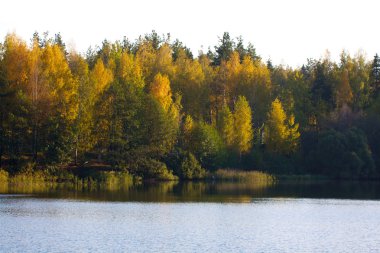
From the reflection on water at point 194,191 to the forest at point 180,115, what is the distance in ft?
18.7

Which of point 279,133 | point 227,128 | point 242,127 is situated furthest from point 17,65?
point 279,133

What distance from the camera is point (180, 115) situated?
104688 millimetres

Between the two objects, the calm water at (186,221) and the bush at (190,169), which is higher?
the bush at (190,169)

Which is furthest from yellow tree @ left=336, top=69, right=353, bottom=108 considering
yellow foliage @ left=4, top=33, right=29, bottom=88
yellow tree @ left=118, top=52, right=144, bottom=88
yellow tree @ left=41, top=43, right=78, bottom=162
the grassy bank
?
yellow foliage @ left=4, top=33, right=29, bottom=88

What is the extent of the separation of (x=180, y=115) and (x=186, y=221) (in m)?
58.4

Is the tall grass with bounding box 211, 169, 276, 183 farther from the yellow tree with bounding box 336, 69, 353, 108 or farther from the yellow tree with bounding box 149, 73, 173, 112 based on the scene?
the yellow tree with bounding box 336, 69, 353, 108

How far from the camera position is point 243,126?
99.8 metres

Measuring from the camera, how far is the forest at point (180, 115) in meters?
82.9

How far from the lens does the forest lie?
82938 millimetres

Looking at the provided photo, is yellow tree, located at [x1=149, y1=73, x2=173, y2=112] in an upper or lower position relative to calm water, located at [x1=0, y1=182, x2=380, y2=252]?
upper

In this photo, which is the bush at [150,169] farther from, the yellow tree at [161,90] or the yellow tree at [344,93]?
the yellow tree at [344,93]

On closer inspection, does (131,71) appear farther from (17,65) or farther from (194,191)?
(194,191)

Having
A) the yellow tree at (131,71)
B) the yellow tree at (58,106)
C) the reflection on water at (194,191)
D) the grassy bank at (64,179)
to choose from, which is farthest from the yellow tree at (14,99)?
the yellow tree at (131,71)

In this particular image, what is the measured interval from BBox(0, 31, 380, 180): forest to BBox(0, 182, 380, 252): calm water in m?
13.1
